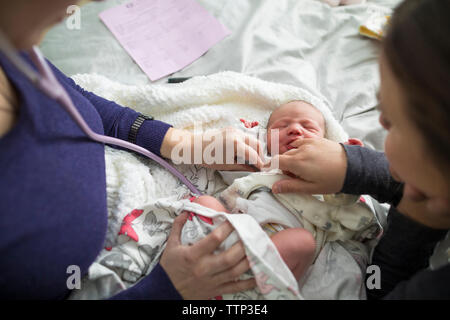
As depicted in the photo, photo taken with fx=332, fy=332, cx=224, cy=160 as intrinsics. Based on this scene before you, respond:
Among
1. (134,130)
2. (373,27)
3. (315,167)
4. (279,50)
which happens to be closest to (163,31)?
(279,50)

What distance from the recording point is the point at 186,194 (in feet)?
3.24

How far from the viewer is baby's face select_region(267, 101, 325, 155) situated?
41.5 inches

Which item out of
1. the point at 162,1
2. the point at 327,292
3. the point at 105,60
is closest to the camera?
the point at 327,292

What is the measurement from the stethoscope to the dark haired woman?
376mm

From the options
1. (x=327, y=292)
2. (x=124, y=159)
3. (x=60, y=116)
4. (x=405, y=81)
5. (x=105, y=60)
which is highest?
(x=405, y=81)

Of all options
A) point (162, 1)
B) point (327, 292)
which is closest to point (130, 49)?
point (162, 1)

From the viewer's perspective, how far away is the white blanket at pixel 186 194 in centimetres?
76

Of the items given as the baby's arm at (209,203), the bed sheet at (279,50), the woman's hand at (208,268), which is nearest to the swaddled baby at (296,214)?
the baby's arm at (209,203)

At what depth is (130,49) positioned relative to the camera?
141 cm

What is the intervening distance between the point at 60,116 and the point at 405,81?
655 millimetres

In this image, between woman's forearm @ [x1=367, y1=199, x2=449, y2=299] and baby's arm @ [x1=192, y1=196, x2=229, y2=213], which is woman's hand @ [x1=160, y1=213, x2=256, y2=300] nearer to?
baby's arm @ [x1=192, y1=196, x2=229, y2=213]

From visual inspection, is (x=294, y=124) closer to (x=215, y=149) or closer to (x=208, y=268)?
(x=215, y=149)

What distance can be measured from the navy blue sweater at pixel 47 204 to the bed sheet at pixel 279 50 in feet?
2.29
